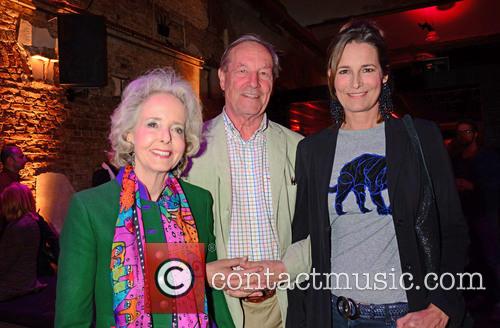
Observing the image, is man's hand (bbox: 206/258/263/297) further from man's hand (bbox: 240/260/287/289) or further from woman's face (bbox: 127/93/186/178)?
woman's face (bbox: 127/93/186/178)

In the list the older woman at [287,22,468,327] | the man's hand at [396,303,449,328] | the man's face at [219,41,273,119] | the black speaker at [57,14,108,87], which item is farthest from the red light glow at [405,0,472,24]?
the man's hand at [396,303,449,328]

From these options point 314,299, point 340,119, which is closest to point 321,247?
point 314,299

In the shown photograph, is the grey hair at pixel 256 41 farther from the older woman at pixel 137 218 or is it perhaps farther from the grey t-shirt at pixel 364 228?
the grey t-shirt at pixel 364 228

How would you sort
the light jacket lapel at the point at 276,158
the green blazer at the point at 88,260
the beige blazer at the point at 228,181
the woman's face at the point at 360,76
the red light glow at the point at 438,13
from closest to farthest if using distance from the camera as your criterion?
the green blazer at the point at 88,260
the woman's face at the point at 360,76
the beige blazer at the point at 228,181
the light jacket lapel at the point at 276,158
the red light glow at the point at 438,13

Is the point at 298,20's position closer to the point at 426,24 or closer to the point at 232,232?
the point at 426,24

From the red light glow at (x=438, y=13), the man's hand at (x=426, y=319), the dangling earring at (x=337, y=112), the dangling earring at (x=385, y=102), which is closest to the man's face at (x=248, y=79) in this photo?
the dangling earring at (x=337, y=112)

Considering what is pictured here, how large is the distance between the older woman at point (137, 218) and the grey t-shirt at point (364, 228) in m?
0.49

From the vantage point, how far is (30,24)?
17.0 feet

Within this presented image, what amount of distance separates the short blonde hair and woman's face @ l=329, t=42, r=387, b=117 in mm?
3951

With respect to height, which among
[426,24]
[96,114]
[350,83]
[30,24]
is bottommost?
[350,83]

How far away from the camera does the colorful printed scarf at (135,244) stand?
1.40 meters

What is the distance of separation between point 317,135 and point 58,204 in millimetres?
4724

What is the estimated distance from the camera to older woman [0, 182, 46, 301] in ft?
13.9

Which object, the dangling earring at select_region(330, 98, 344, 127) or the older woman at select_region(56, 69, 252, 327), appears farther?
the dangling earring at select_region(330, 98, 344, 127)
